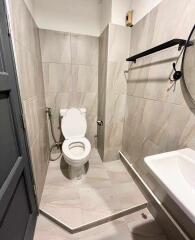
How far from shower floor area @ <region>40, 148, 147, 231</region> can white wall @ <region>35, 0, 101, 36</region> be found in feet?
6.41

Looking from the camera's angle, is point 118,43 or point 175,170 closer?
point 175,170

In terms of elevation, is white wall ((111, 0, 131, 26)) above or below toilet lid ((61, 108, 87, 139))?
above

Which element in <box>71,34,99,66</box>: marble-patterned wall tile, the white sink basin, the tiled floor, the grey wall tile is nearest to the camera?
the white sink basin

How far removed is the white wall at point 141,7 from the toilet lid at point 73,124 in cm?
134

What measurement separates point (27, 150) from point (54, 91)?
3.48ft

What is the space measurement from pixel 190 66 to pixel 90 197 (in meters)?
1.50

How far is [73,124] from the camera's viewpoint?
1.91 meters

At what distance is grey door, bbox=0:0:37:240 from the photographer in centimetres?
73

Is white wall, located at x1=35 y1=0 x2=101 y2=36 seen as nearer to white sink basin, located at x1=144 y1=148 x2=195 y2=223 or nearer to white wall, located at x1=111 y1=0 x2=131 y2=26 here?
white wall, located at x1=111 y1=0 x2=131 y2=26

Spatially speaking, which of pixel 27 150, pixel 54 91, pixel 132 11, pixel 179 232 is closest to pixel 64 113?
pixel 54 91

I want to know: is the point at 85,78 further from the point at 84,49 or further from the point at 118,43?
the point at 118,43

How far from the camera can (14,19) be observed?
2.94 feet

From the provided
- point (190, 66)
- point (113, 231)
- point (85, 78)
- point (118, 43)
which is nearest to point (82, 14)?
point (118, 43)

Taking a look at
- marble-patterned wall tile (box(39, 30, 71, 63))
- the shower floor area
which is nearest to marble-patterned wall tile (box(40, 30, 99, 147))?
marble-patterned wall tile (box(39, 30, 71, 63))
